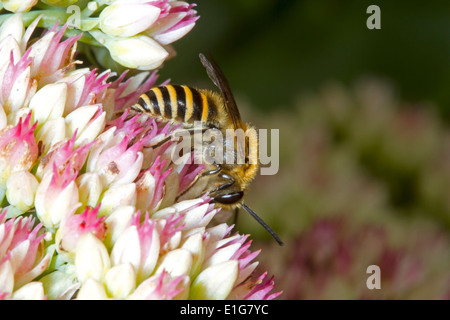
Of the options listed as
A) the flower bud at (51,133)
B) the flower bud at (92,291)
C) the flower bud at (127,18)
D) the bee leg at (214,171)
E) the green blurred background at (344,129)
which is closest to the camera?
the flower bud at (92,291)

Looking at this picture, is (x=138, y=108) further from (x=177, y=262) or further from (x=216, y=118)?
(x=177, y=262)

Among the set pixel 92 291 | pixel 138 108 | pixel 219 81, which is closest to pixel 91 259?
pixel 92 291

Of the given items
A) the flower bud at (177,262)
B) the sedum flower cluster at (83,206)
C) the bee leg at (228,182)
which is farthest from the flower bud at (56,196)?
the bee leg at (228,182)

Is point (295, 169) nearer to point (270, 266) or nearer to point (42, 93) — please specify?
point (270, 266)

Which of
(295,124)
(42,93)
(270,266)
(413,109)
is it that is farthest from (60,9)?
(413,109)

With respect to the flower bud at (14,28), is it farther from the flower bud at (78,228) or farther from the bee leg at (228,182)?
the bee leg at (228,182)

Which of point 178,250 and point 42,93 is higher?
point 42,93

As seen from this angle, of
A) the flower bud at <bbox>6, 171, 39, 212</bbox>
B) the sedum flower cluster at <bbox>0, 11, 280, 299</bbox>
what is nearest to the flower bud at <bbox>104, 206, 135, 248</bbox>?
the sedum flower cluster at <bbox>0, 11, 280, 299</bbox>
